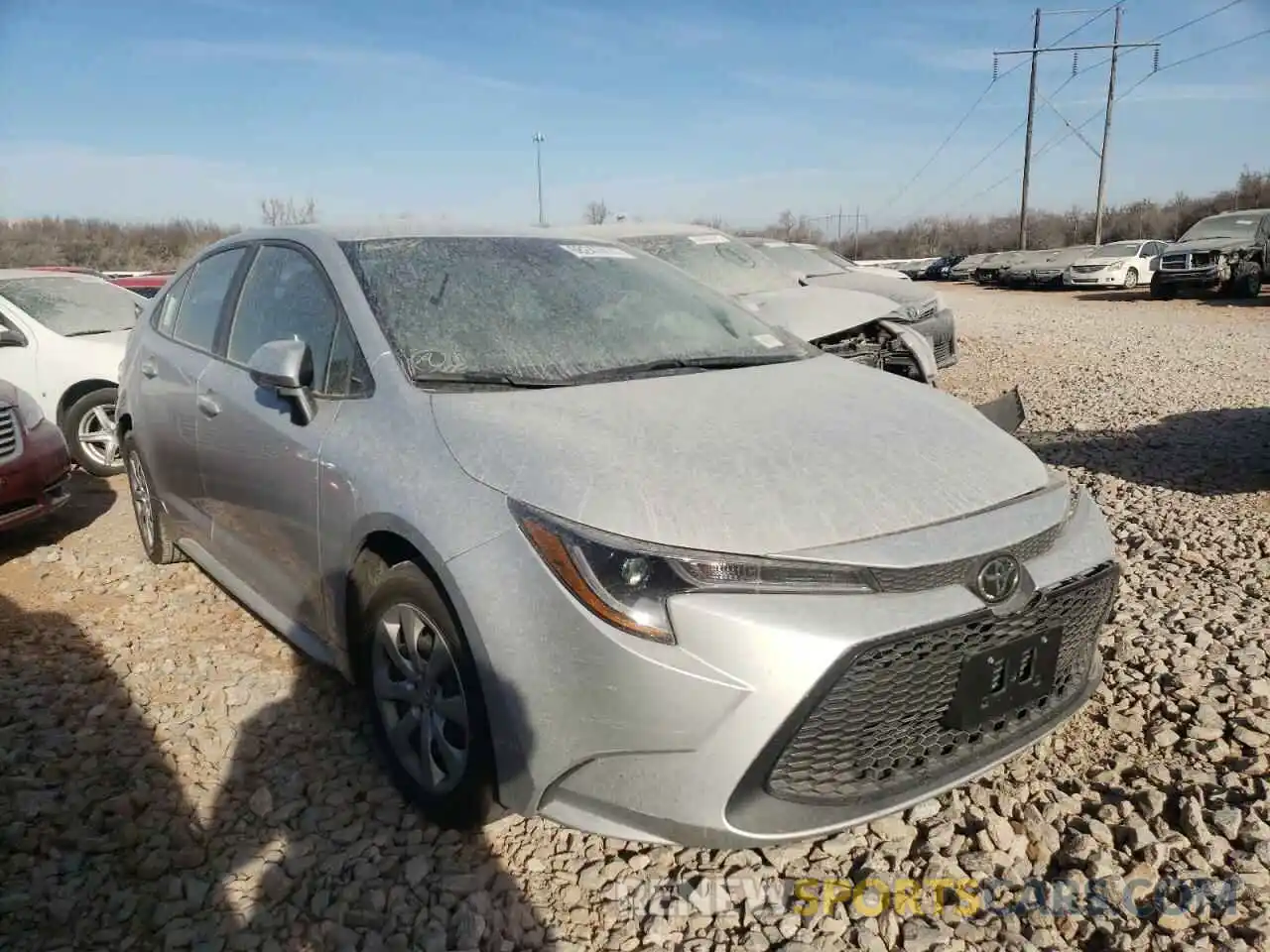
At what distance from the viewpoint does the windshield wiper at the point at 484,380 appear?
2.57m

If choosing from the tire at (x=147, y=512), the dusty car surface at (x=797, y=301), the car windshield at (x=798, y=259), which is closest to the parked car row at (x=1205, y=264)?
the car windshield at (x=798, y=259)

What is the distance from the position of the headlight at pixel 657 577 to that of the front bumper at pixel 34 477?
3994 mm

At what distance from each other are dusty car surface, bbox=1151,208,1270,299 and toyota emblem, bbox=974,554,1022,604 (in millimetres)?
20871

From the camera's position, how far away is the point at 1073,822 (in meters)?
2.46

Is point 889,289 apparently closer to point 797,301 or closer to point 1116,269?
point 797,301

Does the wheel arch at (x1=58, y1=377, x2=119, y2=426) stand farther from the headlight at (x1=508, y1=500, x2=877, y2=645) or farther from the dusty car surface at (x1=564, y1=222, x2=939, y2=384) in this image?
the headlight at (x1=508, y1=500, x2=877, y2=645)

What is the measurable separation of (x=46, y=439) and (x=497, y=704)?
4159mm

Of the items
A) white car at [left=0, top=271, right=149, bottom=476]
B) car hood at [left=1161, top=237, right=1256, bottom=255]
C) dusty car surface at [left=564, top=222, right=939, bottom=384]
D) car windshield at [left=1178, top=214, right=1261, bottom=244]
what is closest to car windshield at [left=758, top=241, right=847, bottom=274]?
dusty car surface at [left=564, top=222, right=939, bottom=384]

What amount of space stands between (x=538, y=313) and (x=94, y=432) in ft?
17.0

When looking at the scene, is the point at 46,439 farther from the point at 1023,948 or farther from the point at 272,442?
the point at 1023,948

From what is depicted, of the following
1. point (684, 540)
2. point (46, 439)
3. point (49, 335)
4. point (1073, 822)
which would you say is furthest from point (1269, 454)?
point (49, 335)

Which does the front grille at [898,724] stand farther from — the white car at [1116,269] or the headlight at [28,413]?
the white car at [1116,269]

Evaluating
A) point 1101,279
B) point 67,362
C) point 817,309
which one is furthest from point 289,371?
point 1101,279

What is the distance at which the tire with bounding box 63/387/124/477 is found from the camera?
647 cm
